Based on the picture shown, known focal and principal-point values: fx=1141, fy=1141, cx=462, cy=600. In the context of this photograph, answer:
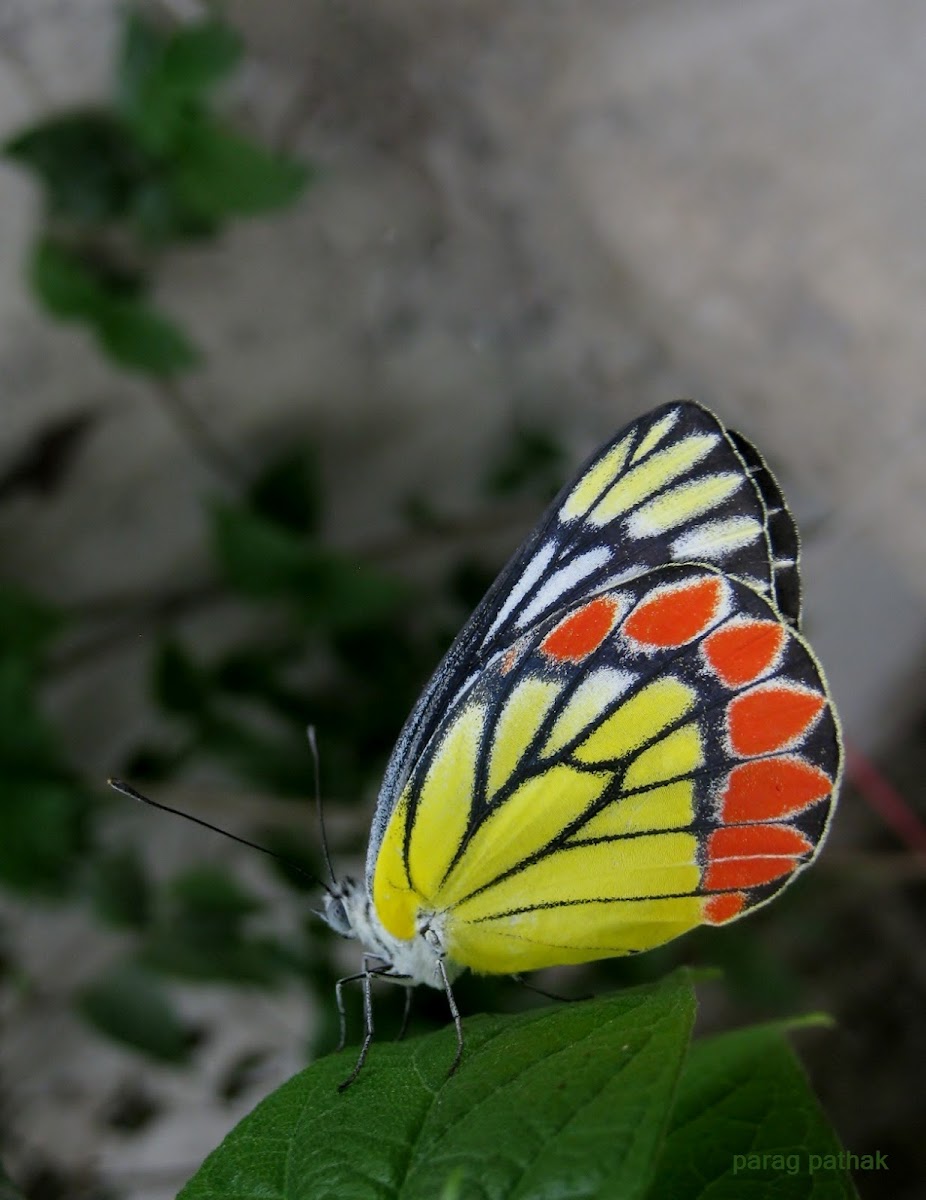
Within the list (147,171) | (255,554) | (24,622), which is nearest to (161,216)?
(147,171)

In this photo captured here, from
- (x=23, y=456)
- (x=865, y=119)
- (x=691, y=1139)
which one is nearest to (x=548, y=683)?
(x=691, y=1139)

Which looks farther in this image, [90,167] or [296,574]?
[296,574]

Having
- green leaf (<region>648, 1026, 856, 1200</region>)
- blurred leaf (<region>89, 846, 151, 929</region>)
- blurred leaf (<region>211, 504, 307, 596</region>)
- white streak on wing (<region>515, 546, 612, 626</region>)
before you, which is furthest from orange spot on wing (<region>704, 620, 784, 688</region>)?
blurred leaf (<region>89, 846, 151, 929</region>)

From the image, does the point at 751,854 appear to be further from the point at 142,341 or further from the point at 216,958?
the point at 142,341

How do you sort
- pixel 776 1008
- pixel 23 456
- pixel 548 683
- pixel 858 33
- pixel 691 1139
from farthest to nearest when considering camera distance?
pixel 776 1008 < pixel 23 456 < pixel 858 33 < pixel 548 683 < pixel 691 1139

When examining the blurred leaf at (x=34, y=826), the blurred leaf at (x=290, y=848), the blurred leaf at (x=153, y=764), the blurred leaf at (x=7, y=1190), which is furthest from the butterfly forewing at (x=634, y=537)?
the blurred leaf at (x=153, y=764)

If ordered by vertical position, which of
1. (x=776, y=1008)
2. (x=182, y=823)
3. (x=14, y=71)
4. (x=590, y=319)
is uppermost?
(x=14, y=71)

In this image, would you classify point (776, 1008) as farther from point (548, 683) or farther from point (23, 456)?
point (23, 456)
